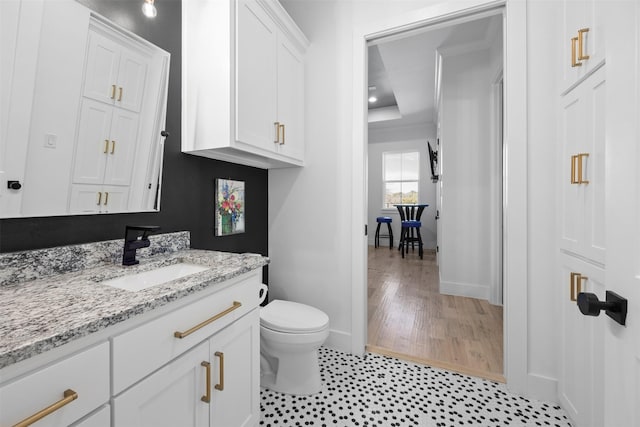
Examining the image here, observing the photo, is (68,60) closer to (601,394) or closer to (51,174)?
(51,174)

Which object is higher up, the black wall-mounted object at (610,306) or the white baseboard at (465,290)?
the black wall-mounted object at (610,306)

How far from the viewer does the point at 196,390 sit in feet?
2.94

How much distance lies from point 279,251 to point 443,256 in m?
2.08

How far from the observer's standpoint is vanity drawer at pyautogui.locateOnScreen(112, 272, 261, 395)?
672 millimetres

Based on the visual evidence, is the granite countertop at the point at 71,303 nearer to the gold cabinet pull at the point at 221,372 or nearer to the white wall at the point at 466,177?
the gold cabinet pull at the point at 221,372

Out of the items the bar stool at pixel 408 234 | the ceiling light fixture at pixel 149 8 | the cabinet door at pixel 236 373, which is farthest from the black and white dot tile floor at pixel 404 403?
the bar stool at pixel 408 234

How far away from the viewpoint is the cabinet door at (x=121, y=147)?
1187 millimetres

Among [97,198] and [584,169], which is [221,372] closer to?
[97,198]

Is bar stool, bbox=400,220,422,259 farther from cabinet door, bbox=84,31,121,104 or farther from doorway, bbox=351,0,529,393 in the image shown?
cabinet door, bbox=84,31,121,104

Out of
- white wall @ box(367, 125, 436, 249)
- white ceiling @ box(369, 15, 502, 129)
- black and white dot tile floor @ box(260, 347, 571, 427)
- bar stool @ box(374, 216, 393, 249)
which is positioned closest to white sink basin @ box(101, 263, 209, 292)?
black and white dot tile floor @ box(260, 347, 571, 427)

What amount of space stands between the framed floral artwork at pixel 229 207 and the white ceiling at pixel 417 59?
145 centimetres

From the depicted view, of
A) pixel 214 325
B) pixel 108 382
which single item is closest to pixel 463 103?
pixel 214 325

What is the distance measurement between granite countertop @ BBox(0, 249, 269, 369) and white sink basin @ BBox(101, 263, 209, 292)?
32 millimetres

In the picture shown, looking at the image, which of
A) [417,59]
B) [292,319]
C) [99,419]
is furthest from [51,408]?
[417,59]
